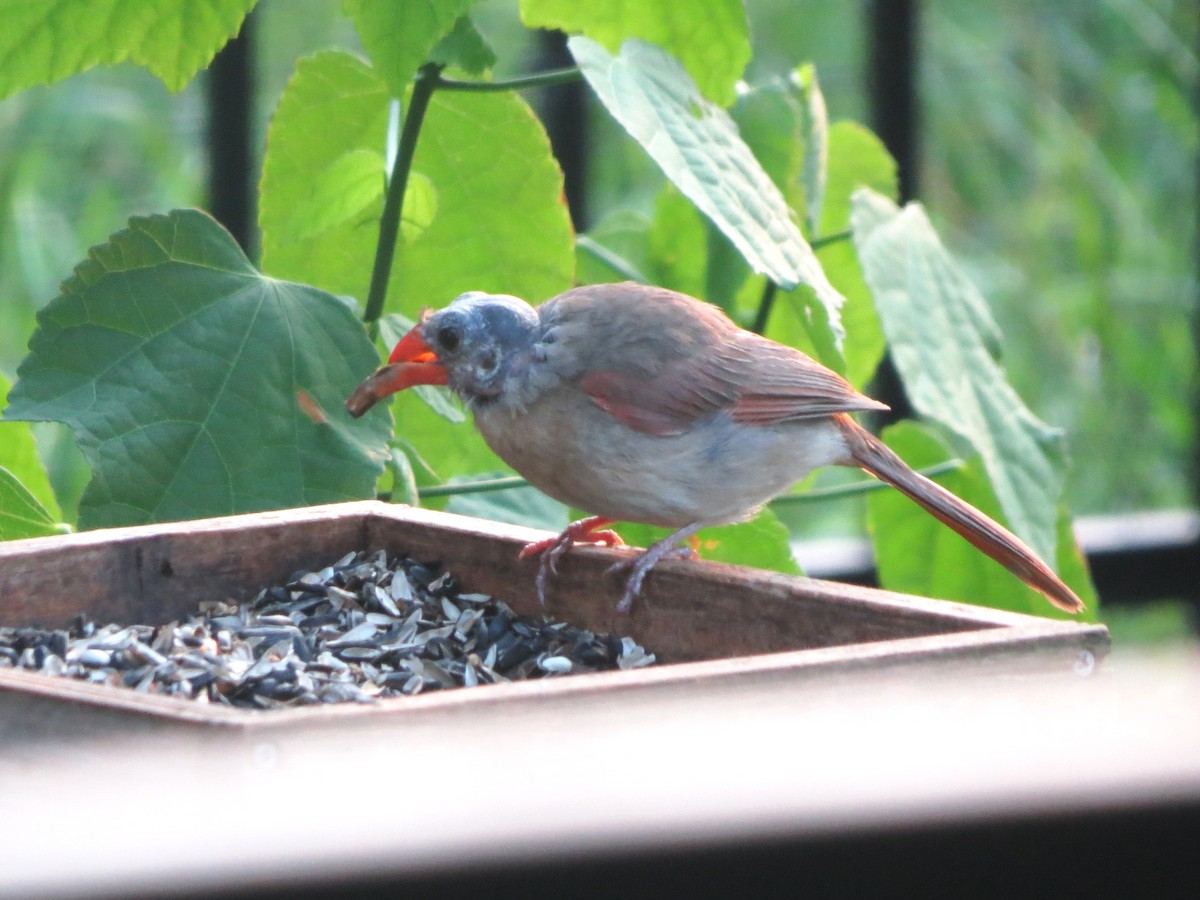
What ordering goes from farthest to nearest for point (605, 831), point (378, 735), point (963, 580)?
point (963, 580)
point (378, 735)
point (605, 831)

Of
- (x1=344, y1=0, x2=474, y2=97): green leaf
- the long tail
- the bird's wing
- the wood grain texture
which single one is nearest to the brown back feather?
the bird's wing

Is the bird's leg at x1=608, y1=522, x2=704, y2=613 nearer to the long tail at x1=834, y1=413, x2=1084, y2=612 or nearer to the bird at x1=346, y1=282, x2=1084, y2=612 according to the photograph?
the bird at x1=346, y1=282, x2=1084, y2=612

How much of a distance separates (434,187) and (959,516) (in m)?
0.97

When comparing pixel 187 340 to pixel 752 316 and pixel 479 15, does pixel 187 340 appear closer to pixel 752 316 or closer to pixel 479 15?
pixel 752 316

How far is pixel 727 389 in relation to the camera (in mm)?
2561

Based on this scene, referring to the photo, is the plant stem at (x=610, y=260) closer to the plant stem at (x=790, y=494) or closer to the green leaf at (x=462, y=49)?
the plant stem at (x=790, y=494)

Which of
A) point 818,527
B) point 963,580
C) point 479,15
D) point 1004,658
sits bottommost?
point 818,527

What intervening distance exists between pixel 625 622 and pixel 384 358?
75 centimetres

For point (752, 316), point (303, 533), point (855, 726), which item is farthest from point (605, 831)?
point (752, 316)

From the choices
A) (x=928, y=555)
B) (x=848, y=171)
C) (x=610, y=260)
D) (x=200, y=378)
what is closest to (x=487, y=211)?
(x=610, y=260)

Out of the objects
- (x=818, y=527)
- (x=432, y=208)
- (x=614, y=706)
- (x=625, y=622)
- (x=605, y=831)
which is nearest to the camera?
(x=605, y=831)

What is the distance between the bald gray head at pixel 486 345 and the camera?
2.48 metres

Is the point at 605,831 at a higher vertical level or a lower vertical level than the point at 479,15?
lower

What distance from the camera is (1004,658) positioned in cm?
157
